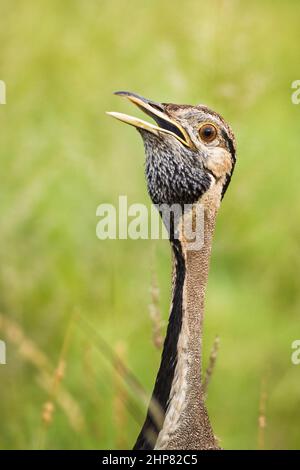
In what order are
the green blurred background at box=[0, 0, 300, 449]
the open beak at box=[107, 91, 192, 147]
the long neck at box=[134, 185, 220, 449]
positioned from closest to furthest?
the long neck at box=[134, 185, 220, 449] < the open beak at box=[107, 91, 192, 147] < the green blurred background at box=[0, 0, 300, 449]

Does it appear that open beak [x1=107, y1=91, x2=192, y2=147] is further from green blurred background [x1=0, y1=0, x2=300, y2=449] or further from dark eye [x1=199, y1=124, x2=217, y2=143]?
Result: green blurred background [x1=0, y1=0, x2=300, y2=449]

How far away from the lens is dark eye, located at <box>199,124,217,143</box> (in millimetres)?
4270

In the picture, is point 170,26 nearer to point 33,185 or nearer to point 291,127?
point 291,127

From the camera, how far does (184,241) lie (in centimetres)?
418

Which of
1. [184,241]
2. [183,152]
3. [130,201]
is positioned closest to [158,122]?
[183,152]

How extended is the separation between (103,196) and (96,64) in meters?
1.19

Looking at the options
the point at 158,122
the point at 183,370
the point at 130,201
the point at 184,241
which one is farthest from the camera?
the point at 130,201

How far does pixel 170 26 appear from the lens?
782 cm

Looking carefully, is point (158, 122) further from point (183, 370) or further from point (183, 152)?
point (183, 370)

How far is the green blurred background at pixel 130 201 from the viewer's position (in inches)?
243

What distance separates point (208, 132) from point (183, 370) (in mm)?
894

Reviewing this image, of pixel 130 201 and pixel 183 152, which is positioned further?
pixel 130 201

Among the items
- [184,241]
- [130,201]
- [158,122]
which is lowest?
[184,241]

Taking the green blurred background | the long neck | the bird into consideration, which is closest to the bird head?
the bird
